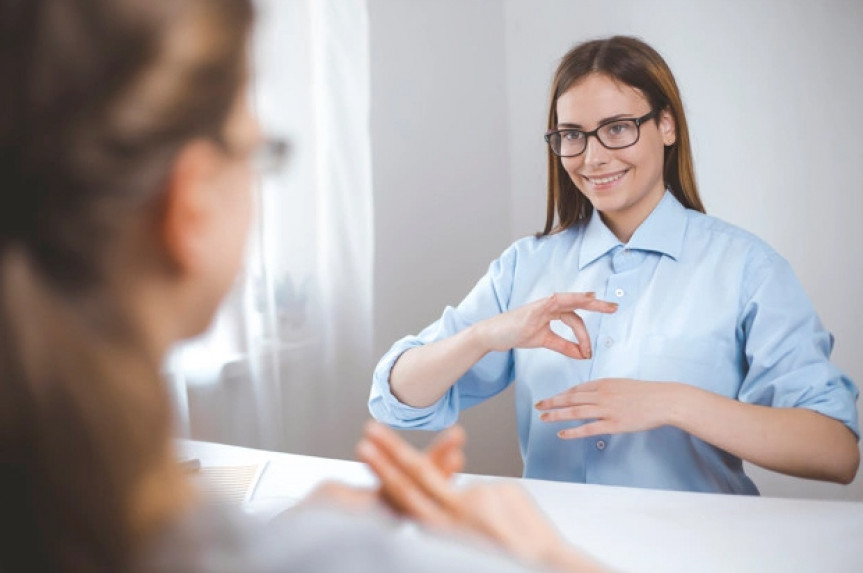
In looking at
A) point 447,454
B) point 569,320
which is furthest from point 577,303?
point 447,454

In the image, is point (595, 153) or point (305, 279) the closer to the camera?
point (595, 153)

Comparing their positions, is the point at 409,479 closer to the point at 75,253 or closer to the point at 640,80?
the point at 75,253

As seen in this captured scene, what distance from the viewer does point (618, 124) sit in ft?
5.46

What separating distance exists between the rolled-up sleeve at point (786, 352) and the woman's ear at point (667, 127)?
1.06 feet

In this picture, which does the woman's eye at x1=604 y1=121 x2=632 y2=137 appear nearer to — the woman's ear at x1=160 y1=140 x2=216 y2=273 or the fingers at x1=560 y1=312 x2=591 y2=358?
the fingers at x1=560 y1=312 x2=591 y2=358

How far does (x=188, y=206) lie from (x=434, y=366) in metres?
1.23

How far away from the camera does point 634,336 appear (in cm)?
162

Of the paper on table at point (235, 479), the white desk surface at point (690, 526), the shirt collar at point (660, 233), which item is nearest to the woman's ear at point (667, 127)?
the shirt collar at point (660, 233)

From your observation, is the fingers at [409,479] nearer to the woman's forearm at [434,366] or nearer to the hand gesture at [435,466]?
the hand gesture at [435,466]

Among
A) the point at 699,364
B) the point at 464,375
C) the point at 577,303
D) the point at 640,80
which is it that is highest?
the point at 640,80

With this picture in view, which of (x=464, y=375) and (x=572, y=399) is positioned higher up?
(x=572, y=399)

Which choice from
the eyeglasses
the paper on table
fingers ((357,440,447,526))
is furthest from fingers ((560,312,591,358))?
fingers ((357,440,447,526))

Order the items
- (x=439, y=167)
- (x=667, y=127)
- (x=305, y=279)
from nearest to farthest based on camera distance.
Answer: (x=667, y=127) → (x=305, y=279) → (x=439, y=167)

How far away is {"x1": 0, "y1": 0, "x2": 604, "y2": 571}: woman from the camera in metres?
0.40
